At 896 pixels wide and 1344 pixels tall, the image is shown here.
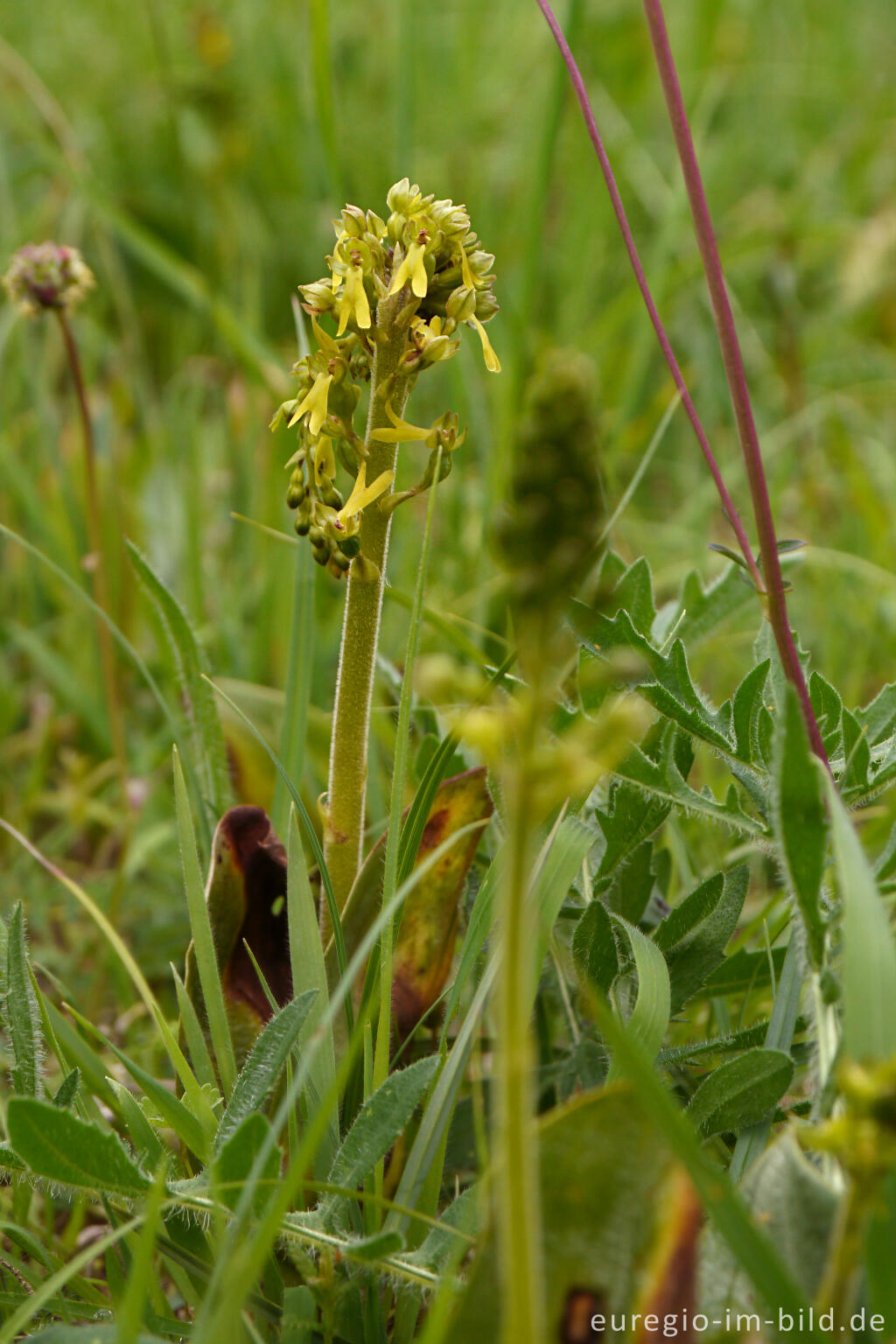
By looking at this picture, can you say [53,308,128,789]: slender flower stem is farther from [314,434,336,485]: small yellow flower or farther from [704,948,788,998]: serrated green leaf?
[704,948,788,998]: serrated green leaf

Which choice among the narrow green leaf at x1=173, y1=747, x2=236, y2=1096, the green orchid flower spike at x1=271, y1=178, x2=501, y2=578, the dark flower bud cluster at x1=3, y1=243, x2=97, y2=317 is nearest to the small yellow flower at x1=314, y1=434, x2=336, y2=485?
the green orchid flower spike at x1=271, y1=178, x2=501, y2=578

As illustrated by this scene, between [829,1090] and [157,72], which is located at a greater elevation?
[157,72]

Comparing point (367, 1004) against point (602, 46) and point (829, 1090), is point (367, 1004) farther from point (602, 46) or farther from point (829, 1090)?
point (602, 46)

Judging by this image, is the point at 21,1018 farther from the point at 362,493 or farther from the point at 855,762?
the point at 855,762

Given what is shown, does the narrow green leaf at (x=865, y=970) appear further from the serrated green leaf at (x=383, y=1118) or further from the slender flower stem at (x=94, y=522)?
the slender flower stem at (x=94, y=522)

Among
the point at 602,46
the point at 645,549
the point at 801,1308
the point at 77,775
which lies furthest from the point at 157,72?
the point at 801,1308
